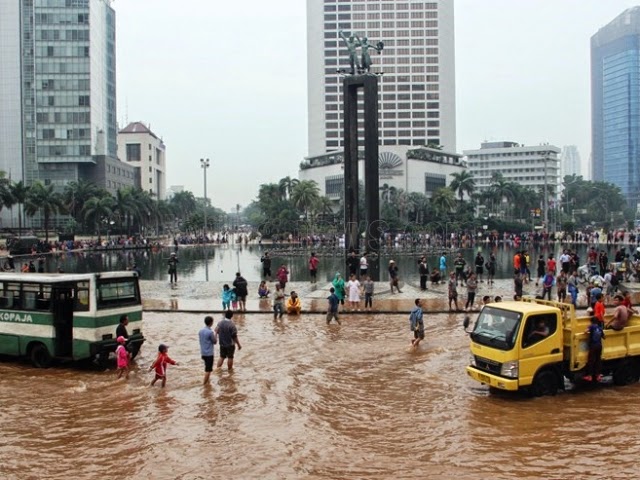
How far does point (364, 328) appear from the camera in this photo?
2122 cm

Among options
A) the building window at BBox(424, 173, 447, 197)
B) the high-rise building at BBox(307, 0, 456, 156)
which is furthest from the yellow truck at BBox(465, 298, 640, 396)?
the high-rise building at BBox(307, 0, 456, 156)

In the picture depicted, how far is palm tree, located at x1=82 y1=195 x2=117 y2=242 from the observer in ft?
282

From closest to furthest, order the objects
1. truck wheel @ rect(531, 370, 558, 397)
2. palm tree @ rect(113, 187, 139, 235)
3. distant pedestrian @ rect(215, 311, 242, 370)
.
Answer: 1. truck wheel @ rect(531, 370, 558, 397)
2. distant pedestrian @ rect(215, 311, 242, 370)
3. palm tree @ rect(113, 187, 139, 235)

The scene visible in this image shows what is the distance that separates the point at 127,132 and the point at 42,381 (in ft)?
465

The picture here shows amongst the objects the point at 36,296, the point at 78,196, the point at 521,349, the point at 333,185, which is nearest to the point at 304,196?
the point at 333,185

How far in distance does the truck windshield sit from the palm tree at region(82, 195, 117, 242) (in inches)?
3124

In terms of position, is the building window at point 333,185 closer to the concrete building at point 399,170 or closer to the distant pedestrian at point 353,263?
the concrete building at point 399,170

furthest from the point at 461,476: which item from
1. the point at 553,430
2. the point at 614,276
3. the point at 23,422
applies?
the point at 614,276

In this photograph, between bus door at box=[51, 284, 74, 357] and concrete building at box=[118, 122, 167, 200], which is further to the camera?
concrete building at box=[118, 122, 167, 200]

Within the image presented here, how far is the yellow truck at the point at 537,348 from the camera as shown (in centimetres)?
1239

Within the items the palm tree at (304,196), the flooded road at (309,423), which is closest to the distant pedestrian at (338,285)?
the flooded road at (309,423)

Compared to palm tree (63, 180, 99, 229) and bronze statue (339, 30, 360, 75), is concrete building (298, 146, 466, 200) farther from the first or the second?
bronze statue (339, 30, 360, 75)

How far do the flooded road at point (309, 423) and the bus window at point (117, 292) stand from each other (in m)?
1.59

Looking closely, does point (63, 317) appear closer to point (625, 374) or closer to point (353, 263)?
point (625, 374)
